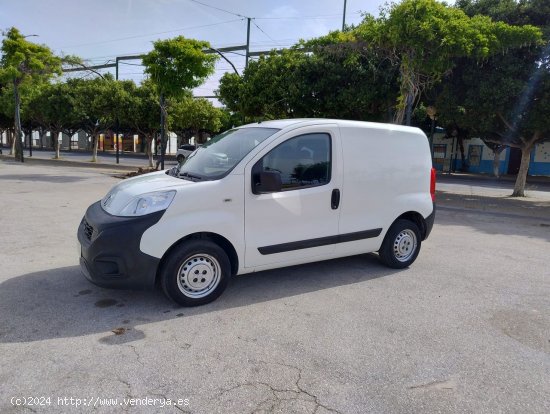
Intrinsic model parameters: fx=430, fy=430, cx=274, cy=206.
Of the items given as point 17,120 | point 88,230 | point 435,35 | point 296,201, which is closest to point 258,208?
point 296,201

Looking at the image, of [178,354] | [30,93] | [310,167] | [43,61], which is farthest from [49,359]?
[30,93]

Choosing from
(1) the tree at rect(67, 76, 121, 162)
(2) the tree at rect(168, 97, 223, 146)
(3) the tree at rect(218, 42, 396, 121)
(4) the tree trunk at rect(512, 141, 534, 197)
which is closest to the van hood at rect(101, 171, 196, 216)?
(3) the tree at rect(218, 42, 396, 121)

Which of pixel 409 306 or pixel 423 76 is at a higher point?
pixel 423 76

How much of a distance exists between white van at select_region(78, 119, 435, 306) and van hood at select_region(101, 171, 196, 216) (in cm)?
1

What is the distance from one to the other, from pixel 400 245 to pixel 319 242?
4.71 ft

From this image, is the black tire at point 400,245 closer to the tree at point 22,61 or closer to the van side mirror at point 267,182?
the van side mirror at point 267,182

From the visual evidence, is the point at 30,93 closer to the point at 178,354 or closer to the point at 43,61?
the point at 43,61

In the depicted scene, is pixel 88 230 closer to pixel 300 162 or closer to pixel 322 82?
pixel 300 162

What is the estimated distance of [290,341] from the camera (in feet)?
11.8

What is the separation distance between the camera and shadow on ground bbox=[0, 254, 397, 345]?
12.0ft

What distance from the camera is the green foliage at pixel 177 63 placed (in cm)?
1570

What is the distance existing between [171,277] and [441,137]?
116 ft

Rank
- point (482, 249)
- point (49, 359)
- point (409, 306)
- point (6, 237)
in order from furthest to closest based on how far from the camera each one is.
Result: point (482, 249) < point (6, 237) < point (409, 306) < point (49, 359)

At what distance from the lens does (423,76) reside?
13.2 m
